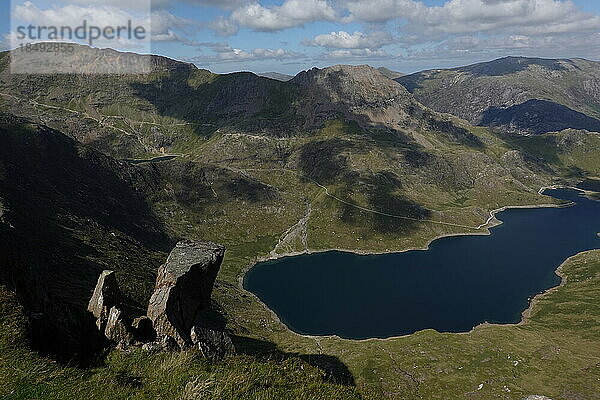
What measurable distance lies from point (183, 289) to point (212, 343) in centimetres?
970

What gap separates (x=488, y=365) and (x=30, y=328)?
Answer: 120 metres

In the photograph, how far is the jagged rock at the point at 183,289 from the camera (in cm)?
3397

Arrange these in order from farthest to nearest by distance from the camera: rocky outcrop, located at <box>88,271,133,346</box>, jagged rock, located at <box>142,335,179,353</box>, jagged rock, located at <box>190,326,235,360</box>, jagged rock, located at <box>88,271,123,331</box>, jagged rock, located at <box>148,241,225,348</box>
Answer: jagged rock, located at <box>148,241,225,348</box>, jagged rock, located at <box>88,271,123,331</box>, jagged rock, located at <box>190,326,235,360</box>, rocky outcrop, located at <box>88,271,133,346</box>, jagged rock, located at <box>142,335,179,353</box>

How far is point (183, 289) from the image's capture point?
129 ft

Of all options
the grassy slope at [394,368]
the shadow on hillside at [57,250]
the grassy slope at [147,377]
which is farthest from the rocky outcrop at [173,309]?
the grassy slope at [394,368]

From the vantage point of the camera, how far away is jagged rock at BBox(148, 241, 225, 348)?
34.0 m

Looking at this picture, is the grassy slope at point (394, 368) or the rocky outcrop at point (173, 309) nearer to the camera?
the grassy slope at point (394, 368)

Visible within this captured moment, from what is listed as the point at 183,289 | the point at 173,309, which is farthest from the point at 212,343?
the point at 183,289

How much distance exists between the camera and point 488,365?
113062mm

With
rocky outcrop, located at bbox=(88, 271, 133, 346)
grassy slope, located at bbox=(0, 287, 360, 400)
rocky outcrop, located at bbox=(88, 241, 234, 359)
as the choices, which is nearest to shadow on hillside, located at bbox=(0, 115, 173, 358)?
rocky outcrop, located at bbox=(88, 271, 133, 346)

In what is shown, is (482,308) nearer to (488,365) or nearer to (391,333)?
(391,333)

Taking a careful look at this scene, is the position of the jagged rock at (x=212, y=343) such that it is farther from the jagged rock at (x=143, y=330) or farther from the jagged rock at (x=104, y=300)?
the jagged rock at (x=104, y=300)

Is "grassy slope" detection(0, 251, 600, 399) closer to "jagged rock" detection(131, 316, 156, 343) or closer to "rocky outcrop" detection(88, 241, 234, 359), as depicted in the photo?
"rocky outcrop" detection(88, 241, 234, 359)

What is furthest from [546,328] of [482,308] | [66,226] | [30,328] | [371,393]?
[66,226]
